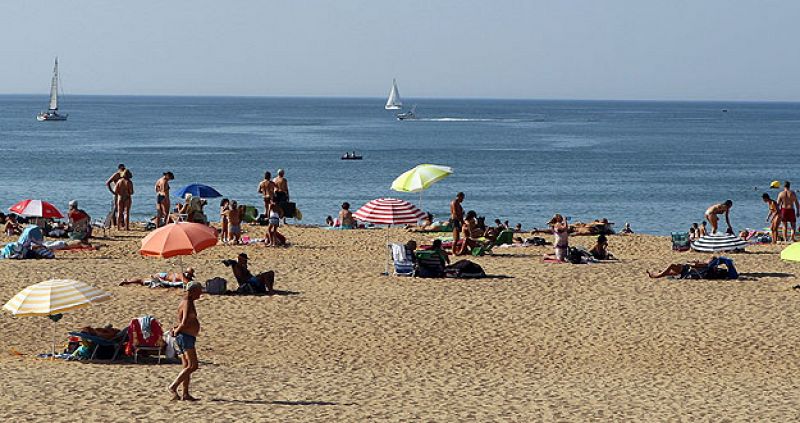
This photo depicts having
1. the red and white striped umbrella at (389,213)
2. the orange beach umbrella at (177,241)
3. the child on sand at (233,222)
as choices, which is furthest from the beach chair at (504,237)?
the orange beach umbrella at (177,241)

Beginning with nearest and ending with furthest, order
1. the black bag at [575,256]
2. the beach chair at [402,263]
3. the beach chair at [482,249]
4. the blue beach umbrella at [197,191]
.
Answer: the beach chair at [402,263], the black bag at [575,256], the beach chair at [482,249], the blue beach umbrella at [197,191]

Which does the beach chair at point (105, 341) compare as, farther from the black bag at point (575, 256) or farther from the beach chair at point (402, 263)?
the black bag at point (575, 256)

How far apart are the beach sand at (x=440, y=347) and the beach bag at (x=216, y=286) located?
0.74 feet

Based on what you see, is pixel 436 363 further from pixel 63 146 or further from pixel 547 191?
pixel 63 146

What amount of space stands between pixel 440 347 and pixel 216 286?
15.2 ft

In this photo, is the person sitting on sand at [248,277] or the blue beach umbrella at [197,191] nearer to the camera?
the person sitting on sand at [248,277]

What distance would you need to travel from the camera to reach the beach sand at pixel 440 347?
11508mm

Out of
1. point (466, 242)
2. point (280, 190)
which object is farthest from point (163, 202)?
point (466, 242)

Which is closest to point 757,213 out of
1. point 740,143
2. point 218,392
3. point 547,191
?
point 547,191

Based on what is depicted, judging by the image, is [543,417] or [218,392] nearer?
[543,417]

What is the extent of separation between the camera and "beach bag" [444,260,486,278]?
65.5 ft

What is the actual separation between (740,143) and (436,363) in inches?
4062

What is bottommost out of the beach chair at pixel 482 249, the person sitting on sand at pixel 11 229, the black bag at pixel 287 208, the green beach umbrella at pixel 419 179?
the person sitting on sand at pixel 11 229

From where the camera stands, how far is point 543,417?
1120 cm
